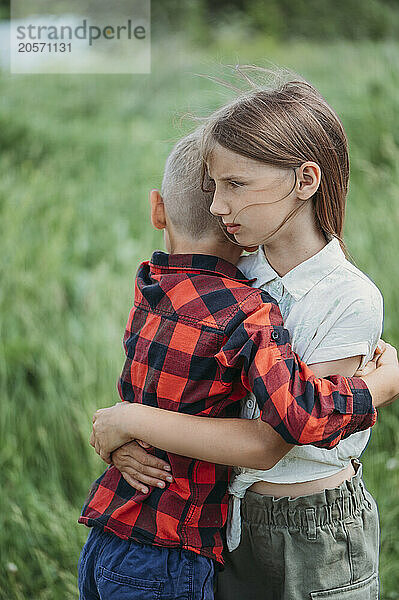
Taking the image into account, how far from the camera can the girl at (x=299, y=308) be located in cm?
139

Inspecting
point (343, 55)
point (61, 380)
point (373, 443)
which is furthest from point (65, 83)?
point (373, 443)

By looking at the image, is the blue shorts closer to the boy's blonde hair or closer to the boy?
the boy

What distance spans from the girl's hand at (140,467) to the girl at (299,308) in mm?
73

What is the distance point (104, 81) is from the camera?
627 centimetres

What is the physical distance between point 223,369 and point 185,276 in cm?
20

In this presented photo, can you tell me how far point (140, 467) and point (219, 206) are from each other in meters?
0.51

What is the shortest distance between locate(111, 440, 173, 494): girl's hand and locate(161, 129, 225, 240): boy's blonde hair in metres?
0.43

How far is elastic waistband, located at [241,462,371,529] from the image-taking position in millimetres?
1500

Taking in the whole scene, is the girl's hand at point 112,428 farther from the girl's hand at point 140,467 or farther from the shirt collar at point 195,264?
the shirt collar at point 195,264

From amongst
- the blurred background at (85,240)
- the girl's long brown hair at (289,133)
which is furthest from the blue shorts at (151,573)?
the blurred background at (85,240)

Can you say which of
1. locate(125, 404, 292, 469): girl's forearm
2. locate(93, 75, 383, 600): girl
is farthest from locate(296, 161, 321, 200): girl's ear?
locate(125, 404, 292, 469): girl's forearm

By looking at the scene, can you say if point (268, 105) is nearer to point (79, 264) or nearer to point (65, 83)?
point (79, 264)

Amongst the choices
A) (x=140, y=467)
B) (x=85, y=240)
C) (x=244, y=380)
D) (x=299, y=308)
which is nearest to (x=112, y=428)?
(x=140, y=467)

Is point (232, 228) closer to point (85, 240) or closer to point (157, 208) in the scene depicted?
point (157, 208)
